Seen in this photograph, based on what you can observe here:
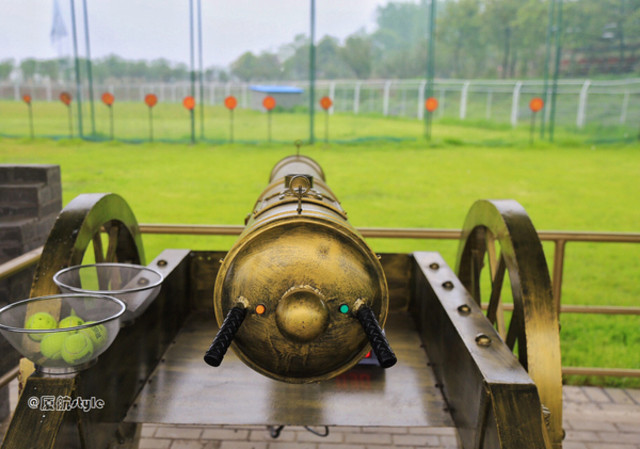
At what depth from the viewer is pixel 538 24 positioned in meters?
11.2

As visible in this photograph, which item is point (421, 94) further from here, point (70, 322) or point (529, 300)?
point (70, 322)

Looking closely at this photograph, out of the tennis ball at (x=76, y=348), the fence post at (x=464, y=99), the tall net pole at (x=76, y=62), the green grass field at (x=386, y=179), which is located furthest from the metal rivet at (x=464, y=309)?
the fence post at (x=464, y=99)

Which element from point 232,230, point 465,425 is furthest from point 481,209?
point 232,230

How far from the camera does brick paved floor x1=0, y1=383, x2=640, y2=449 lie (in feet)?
7.27

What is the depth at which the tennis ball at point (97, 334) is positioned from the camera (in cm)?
123

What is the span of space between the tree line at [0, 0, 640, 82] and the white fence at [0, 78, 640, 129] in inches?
9.1

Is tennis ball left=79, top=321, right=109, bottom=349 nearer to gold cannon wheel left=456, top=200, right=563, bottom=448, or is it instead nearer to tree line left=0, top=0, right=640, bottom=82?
gold cannon wheel left=456, top=200, right=563, bottom=448

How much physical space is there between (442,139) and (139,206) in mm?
5512

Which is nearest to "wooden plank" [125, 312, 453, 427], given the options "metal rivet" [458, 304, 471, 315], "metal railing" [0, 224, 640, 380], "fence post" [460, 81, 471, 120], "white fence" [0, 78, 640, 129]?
"metal rivet" [458, 304, 471, 315]

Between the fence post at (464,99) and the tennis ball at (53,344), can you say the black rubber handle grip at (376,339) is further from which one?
the fence post at (464,99)

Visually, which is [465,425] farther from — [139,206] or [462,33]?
[462,33]

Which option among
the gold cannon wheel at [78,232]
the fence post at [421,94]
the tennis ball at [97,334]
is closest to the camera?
the tennis ball at [97,334]

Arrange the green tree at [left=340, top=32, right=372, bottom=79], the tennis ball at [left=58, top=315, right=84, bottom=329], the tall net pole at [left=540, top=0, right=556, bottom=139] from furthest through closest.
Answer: the green tree at [left=340, top=32, right=372, bottom=79]
the tall net pole at [left=540, top=0, right=556, bottom=139]
the tennis ball at [left=58, top=315, right=84, bottom=329]

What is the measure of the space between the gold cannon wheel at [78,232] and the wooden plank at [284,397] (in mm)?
425
